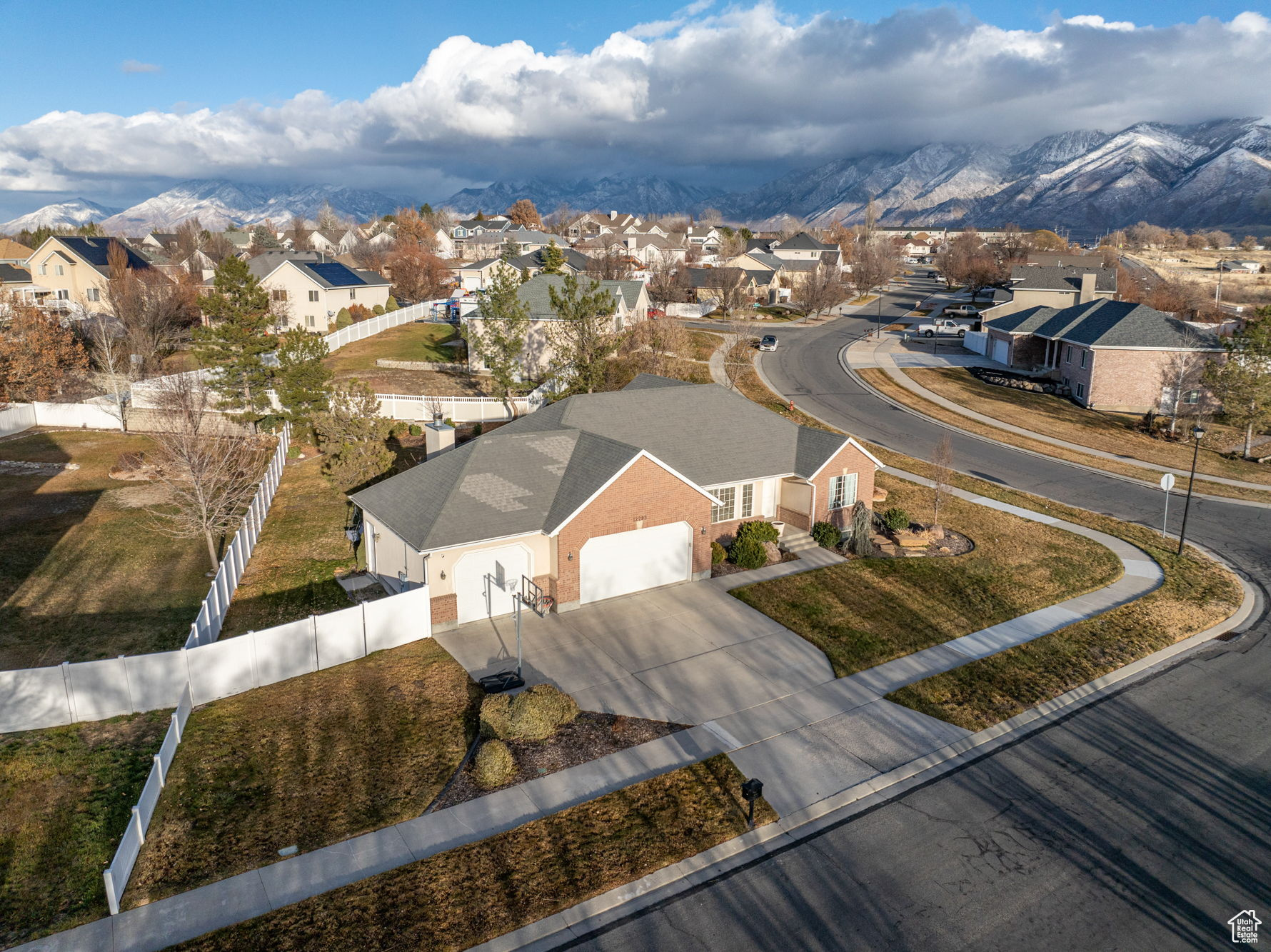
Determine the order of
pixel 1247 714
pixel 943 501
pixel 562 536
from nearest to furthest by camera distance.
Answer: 1. pixel 1247 714
2. pixel 562 536
3. pixel 943 501

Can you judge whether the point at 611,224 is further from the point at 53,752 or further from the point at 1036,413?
the point at 53,752

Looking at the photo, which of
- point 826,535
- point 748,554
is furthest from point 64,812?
point 826,535

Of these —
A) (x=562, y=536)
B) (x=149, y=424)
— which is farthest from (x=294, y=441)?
(x=562, y=536)

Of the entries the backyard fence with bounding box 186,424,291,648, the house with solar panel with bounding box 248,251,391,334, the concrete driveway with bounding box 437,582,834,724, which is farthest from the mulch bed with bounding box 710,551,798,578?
the house with solar panel with bounding box 248,251,391,334

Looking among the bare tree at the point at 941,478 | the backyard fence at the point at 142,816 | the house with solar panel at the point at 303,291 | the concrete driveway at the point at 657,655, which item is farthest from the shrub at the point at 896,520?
the house with solar panel at the point at 303,291

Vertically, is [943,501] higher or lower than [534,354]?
lower
